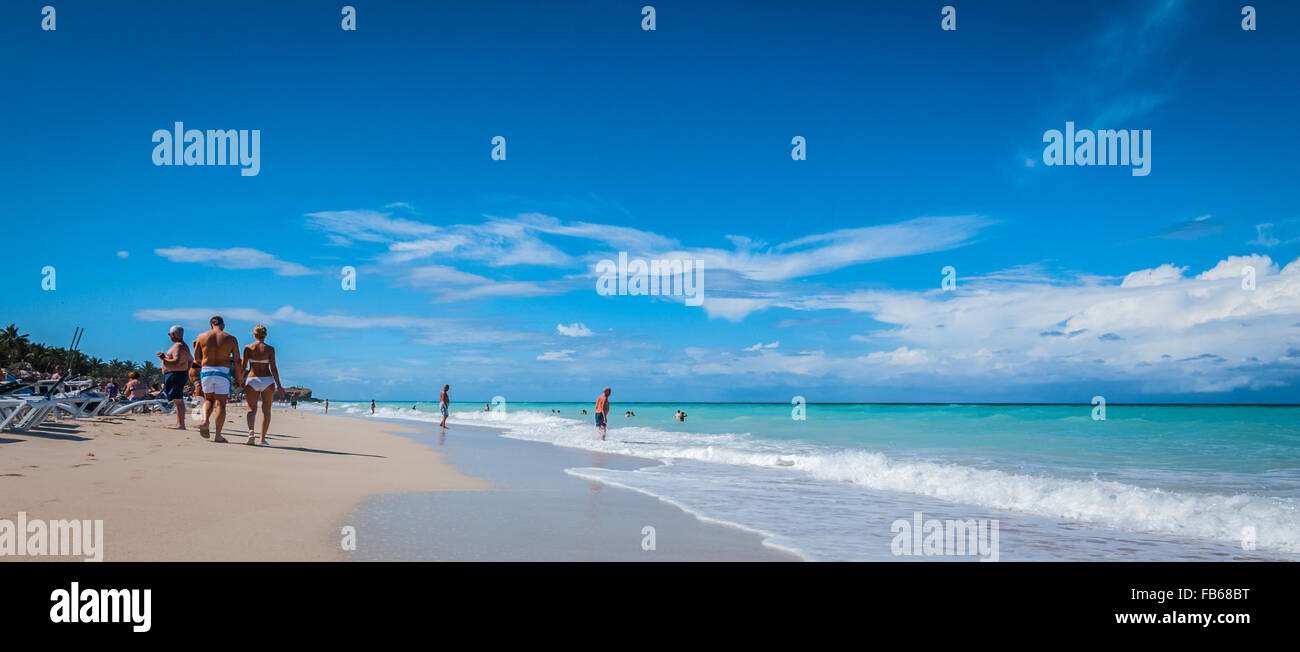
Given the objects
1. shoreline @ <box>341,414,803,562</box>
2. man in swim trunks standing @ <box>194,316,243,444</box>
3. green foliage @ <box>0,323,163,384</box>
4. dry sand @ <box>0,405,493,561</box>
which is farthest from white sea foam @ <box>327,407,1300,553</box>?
green foliage @ <box>0,323,163,384</box>

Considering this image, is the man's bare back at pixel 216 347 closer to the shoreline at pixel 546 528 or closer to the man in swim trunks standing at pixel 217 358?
the man in swim trunks standing at pixel 217 358

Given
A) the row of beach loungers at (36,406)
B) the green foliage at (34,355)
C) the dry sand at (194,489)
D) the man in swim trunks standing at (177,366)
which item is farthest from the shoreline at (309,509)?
the green foliage at (34,355)

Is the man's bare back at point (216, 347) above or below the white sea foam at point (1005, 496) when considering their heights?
above

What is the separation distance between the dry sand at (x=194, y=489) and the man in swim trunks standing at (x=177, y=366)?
1.25 m

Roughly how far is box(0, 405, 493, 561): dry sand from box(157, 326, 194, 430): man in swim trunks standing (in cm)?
125

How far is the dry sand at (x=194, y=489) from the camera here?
4.59m

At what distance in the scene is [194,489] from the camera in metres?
6.46

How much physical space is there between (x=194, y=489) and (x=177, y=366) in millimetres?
8056

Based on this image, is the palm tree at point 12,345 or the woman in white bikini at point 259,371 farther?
the palm tree at point 12,345

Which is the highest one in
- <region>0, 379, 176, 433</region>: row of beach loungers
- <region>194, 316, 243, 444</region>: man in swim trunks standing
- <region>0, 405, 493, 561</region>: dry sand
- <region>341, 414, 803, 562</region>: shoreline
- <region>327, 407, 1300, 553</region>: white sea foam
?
<region>194, 316, 243, 444</region>: man in swim trunks standing

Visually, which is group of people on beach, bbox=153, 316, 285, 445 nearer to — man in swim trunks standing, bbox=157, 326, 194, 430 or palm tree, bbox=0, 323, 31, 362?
man in swim trunks standing, bbox=157, 326, 194, 430

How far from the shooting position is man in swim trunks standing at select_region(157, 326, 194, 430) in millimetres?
12562
